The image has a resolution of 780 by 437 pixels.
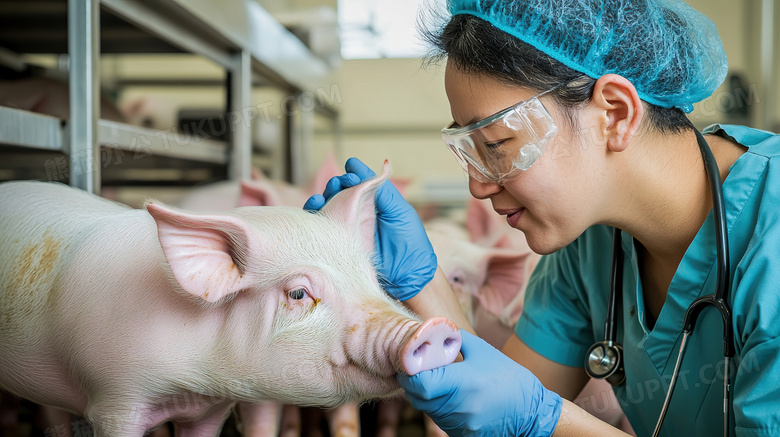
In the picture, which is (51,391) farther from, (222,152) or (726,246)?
(222,152)

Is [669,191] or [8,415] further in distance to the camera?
[8,415]

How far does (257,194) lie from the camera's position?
1.62m

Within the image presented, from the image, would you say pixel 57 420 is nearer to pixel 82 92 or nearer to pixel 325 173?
pixel 82 92

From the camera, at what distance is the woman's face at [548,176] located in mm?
973

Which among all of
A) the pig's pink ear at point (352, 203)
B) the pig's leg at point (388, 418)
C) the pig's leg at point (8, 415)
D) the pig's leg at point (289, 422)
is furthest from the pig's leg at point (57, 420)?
the pig's pink ear at point (352, 203)

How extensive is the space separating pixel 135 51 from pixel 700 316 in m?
1.88

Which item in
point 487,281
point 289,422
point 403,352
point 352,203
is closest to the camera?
point 403,352

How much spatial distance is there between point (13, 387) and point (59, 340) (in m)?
0.18

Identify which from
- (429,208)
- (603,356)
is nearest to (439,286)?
(603,356)

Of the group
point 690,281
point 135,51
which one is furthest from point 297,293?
point 135,51

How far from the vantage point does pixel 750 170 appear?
102cm

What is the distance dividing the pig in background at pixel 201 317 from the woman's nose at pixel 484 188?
7.0 inches

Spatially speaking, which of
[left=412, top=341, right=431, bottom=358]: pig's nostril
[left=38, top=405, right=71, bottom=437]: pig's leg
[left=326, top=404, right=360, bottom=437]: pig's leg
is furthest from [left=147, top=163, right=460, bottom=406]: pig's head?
[left=38, top=405, right=71, bottom=437]: pig's leg

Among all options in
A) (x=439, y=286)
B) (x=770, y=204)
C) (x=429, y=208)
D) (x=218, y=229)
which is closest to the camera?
(x=218, y=229)
